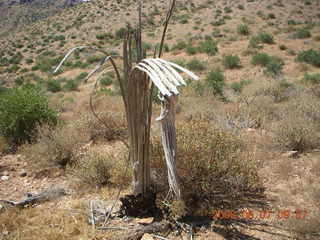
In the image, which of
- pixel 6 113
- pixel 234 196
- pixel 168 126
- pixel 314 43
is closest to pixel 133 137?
pixel 168 126

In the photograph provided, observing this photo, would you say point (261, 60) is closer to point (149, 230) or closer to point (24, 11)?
point (149, 230)

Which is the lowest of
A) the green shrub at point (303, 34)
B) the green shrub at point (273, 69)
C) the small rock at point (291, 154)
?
the small rock at point (291, 154)

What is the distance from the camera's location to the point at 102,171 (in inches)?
146

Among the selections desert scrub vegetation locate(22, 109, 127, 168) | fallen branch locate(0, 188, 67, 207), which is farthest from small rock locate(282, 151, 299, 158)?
fallen branch locate(0, 188, 67, 207)

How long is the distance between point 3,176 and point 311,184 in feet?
14.5

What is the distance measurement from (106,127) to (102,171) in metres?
1.67

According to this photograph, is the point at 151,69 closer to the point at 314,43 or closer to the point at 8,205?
the point at 8,205

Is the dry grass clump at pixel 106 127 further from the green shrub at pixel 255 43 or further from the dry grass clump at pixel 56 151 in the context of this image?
the green shrub at pixel 255 43

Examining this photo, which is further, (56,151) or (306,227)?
(56,151)

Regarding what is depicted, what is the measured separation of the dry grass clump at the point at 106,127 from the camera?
5.32 metres

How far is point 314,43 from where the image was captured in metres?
13.8
